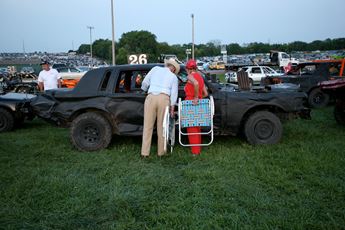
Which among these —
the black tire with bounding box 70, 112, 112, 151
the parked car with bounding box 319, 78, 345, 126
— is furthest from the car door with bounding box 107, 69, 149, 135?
the parked car with bounding box 319, 78, 345, 126

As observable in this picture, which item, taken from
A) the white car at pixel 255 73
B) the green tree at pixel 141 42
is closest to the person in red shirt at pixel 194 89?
the white car at pixel 255 73

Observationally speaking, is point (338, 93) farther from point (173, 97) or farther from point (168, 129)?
point (168, 129)

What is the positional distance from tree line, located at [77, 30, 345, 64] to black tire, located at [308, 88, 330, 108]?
48860 mm

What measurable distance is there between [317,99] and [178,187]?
27.5 feet

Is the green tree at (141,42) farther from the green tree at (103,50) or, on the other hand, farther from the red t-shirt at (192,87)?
the red t-shirt at (192,87)

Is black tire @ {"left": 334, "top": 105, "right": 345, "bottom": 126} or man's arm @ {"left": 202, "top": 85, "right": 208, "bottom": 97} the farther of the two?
black tire @ {"left": 334, "top": 105, "right": 345, "bottom": 126}

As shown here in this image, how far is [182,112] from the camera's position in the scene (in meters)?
5.64

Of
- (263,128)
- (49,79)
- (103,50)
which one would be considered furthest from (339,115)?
(103,50)

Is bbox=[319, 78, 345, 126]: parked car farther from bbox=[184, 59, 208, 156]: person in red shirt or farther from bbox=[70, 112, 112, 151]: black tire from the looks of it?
bbox=[70, 112, 112, 151]: black tire

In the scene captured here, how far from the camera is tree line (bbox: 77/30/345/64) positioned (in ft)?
248

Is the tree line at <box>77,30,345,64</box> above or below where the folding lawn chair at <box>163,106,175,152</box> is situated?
above

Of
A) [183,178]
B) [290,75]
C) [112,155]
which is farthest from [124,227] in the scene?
[290,75]

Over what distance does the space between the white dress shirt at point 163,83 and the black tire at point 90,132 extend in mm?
1179

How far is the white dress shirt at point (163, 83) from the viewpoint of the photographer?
5555mm
